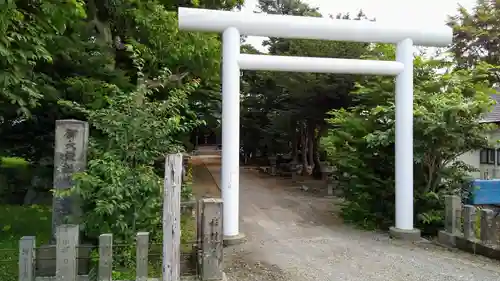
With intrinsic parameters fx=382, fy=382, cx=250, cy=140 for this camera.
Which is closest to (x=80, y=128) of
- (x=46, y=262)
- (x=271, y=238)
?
(x=46, y=262)

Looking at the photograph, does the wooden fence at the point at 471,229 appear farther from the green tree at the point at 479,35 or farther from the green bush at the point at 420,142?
the green tree at the point at 479,35

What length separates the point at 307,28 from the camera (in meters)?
7.35

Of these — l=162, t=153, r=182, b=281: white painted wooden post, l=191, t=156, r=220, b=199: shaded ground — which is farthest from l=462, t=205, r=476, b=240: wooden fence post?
l=191, t=156, r=220, b=199: shaded ground

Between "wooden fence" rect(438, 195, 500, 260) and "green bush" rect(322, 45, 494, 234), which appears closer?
"wooden fence" rect(438, 195, 500, 260)

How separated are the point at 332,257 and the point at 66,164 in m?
4.34

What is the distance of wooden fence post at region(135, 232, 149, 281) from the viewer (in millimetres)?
4535

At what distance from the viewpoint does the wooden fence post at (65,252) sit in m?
4.43

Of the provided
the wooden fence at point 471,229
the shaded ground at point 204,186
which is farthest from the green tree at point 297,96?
the wooden fence at point 471,229

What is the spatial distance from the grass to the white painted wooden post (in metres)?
3.02

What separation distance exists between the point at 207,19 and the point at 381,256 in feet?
16.8

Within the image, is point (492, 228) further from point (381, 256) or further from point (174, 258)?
point (174, 258)

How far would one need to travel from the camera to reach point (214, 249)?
5086 mm

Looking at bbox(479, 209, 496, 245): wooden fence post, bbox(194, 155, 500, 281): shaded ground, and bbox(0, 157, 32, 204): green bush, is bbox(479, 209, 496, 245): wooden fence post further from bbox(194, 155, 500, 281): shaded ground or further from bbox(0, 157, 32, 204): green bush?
bbox(0, 157, 32, 204): green bush

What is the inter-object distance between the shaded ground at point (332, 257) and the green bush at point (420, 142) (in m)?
0.88
